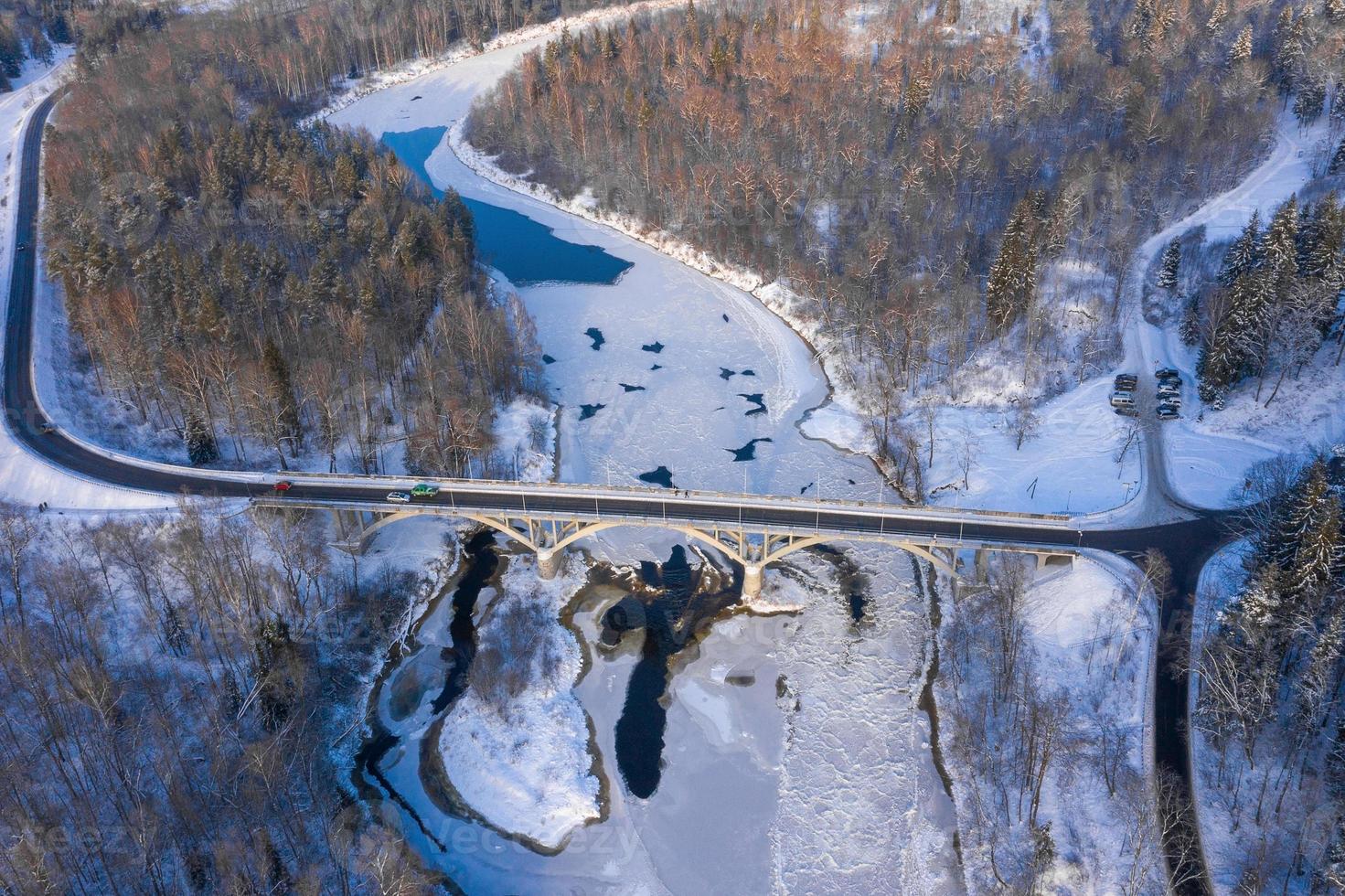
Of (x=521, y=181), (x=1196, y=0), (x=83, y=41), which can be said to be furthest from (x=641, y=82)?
(x=83, y=41)

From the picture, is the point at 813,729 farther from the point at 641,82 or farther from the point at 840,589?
the point at 641,82

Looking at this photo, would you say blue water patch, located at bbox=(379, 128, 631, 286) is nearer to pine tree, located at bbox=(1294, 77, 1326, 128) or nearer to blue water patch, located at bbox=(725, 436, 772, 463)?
blue water patch, located at bbox=(725, 436, 772, 463)

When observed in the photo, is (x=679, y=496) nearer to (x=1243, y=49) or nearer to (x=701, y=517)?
(x=701, y=517)

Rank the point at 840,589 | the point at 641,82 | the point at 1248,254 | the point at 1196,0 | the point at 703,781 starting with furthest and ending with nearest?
the point at 641,82
the point at 1196,0
the point at 1248,254
the point at 840,589
the point at 703,781

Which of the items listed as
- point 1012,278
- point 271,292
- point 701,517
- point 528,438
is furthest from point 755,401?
point 271,292

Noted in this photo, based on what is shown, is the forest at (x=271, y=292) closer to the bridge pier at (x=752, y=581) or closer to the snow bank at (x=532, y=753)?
the snow bank at (x=532, y=753)

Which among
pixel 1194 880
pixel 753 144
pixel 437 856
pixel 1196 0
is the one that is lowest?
pixel 437 856
